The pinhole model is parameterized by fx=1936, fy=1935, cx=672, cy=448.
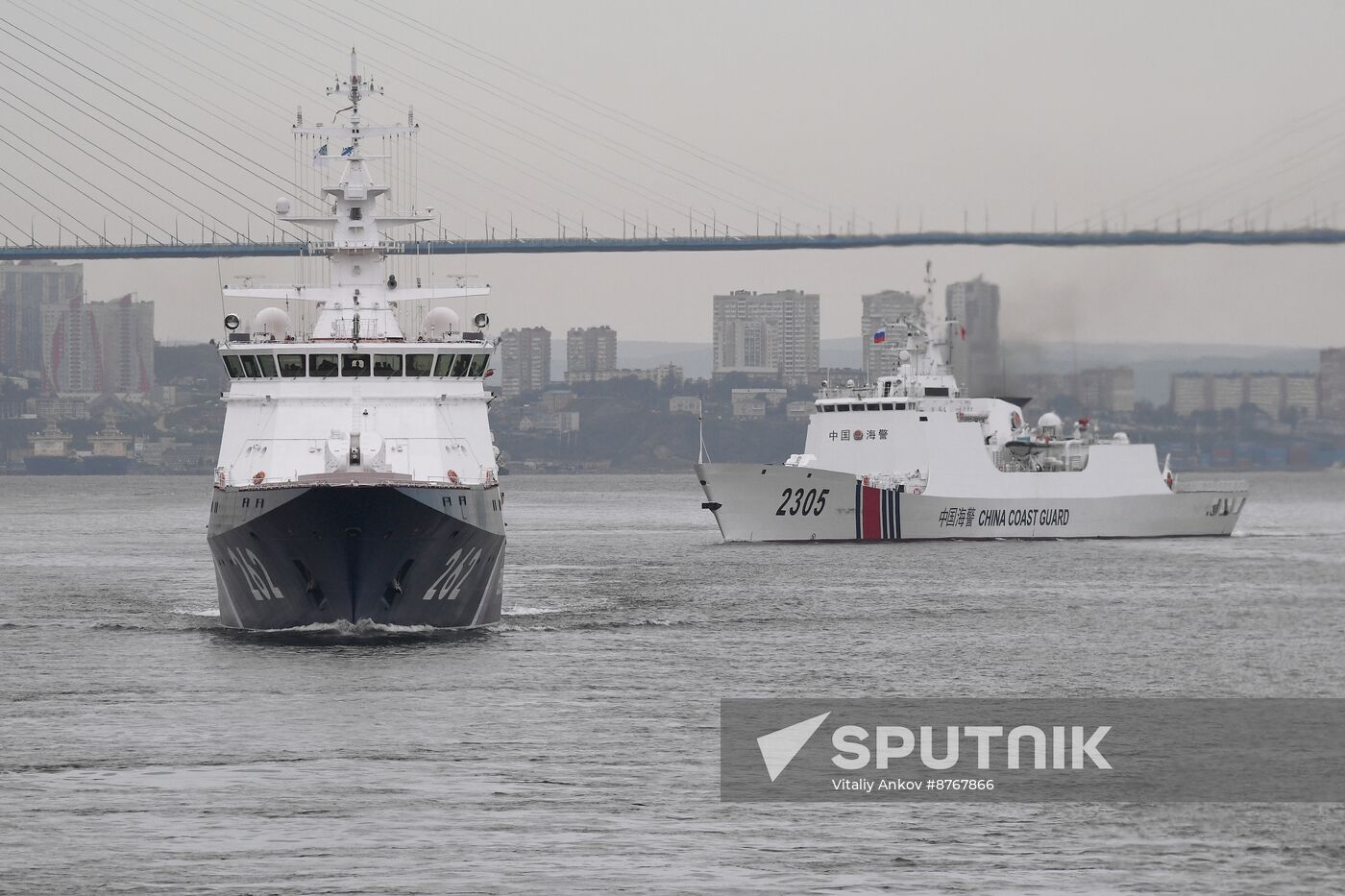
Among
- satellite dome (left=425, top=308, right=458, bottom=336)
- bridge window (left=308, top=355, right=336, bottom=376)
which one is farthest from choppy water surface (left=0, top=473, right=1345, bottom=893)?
satellite dome (left=425, top=308, right=458, bottom=336)

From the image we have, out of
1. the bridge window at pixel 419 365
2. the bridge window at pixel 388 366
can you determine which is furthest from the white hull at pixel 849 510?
the bridge window at pixel 388 366

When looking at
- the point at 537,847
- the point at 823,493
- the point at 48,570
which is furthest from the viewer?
the point at 823,493

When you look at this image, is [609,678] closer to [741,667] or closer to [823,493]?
[741,667]

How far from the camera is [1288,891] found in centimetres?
1443

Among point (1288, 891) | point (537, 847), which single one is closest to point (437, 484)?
point (537, 847)

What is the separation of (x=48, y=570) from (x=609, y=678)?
28.1 metres

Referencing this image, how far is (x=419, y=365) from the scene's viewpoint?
96.7 feet

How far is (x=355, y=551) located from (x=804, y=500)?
31.3 metres

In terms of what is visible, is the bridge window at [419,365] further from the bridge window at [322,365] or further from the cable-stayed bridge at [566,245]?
the cable-stayed bridge at [566,245]

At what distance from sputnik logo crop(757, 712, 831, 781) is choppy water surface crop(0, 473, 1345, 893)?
0.61m

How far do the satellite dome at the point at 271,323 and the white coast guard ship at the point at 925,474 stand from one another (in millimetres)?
25831

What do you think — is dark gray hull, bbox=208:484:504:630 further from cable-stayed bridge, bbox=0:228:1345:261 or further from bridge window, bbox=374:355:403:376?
cable-stayed bridge, bbox=0:228:1345:261

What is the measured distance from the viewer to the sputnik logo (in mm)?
19172

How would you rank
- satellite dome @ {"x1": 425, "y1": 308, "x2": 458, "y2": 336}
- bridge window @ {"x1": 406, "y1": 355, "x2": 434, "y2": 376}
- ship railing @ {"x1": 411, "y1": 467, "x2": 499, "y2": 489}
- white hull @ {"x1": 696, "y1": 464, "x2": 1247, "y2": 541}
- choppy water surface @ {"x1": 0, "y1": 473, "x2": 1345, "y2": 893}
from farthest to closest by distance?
white hull @ {"x1": 696, "y1": 464, "x2": 1247, "y2": 541} < satellite dome @ {"x1": 425, "y1": 308, "x2": 458, "y2": 336} < bridge window @ {"x1": 406, "y1": 355, "x2": 434, "y2": 376} < ship railing @ {"x1": 411, "y1": 467, "x2": 499, "y2": 489} < choppy water surface @ {"x1": 0, "y1": 473, "x2": 1345, "y2": 893}
